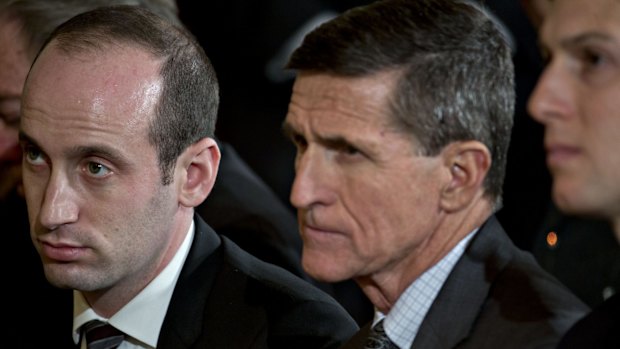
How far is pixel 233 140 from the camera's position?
14.7 ft

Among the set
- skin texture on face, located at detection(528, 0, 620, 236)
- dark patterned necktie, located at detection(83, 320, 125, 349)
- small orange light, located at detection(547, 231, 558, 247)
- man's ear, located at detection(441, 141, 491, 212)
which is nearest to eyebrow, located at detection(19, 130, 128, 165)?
dark patterned necktie, located at detection(83, 320, 125, 349)

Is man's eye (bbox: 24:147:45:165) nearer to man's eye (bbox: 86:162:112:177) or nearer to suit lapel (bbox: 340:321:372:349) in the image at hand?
man's eye (bbox: 86:162:112:177)

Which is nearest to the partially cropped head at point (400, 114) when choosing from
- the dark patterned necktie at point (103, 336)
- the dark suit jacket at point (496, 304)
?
the dark suit jacket at point (496, 304)

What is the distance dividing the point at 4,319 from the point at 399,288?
43.3 inches

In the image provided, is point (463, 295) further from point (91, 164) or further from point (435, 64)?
point (91, 164)

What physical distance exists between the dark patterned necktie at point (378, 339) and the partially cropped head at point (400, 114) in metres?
0.14

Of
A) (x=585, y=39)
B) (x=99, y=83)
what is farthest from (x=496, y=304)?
(x=99, y=83)

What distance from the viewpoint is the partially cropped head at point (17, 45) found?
3270mm

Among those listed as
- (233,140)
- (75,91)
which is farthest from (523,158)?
(75,91)

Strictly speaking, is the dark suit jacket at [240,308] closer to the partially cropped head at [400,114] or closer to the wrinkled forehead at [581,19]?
the partially cropped head at [400,114]

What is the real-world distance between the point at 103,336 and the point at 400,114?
0.89m

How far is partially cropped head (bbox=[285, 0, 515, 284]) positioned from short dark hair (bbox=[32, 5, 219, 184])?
39 cm

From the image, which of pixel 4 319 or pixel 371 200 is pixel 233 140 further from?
pixel 371 200

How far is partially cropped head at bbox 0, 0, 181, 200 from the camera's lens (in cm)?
327
